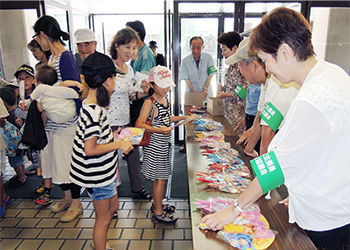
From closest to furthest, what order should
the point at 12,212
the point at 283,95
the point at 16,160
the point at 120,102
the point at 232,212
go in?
the point at 232,212 < the point at 283,95 < the point at 120,102 < the point at 12,212 < the point at 16,160

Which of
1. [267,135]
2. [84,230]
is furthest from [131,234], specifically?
[267,135]

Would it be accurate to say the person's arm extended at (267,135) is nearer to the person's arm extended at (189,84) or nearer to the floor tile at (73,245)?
the floor tile at (73,245)

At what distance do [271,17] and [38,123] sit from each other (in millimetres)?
2151

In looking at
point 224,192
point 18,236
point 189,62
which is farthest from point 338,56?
point 18,236

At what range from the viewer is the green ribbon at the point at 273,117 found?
4.84ft

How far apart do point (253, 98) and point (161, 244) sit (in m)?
1.42

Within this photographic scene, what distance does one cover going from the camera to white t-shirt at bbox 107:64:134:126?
2.64m

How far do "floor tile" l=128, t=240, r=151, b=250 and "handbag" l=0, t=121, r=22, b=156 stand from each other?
1756 millimetres

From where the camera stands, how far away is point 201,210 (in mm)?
1242

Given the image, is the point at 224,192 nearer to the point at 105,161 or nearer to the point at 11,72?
the point at 105,161

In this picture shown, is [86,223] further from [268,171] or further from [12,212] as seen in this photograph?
[268,171]

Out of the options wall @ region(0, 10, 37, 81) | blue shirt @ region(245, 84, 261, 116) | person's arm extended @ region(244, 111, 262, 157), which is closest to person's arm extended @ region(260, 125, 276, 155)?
person's arm extended @ region(244, 111, 262, 157)

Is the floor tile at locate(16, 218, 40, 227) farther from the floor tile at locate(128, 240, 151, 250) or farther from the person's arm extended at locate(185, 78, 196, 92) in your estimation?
the person's arm extended at locate(185, 78, 196, 92)

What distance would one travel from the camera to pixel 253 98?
2.29 m
